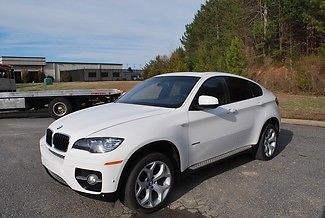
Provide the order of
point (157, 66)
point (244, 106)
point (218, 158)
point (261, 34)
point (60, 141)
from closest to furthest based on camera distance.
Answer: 1. point (60, 141)
2. point (218, 158)
3. point (244, 106)
4. point (261, 34)
5. point (157, 66)

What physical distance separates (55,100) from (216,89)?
9.47 meters

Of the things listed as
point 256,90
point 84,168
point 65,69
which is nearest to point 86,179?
point 84,168

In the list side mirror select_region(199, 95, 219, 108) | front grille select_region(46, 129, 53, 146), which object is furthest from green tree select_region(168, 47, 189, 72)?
front grille select_region(46, 129, 53, 146)

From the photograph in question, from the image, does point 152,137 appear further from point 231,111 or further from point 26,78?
point 26,78

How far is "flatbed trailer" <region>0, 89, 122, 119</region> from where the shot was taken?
515 inches

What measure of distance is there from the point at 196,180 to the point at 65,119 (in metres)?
2.05

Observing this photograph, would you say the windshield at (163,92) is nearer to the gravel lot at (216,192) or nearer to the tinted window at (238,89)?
the tinted window at (238,89)

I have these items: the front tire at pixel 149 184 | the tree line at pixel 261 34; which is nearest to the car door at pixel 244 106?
the front tire at pixel 149 184

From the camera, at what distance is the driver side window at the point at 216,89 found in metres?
5.15

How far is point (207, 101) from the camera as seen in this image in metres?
4.73

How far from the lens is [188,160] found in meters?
4.63

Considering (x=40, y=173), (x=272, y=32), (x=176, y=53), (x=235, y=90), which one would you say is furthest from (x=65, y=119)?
(x=176, y=53)

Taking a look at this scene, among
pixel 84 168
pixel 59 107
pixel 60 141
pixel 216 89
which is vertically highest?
pixel 216 89

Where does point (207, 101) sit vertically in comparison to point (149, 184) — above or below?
above
